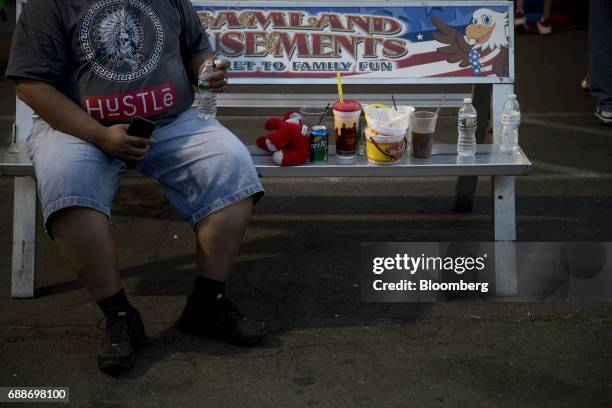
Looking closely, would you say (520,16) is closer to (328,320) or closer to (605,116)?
(605,116)

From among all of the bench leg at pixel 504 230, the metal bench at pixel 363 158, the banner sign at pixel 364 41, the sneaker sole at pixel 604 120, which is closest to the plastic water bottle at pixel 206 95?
the metal bench at pixel 363 158

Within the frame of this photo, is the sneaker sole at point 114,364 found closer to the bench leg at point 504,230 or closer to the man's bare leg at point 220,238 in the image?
the man's bare leg at point 220,238

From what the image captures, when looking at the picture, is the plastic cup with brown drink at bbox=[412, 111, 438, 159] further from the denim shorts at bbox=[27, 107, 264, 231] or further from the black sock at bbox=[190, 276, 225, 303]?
the black sock at bbox=[190, 276, 225, 303]

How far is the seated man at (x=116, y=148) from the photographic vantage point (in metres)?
3.66

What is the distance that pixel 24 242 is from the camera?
423cm

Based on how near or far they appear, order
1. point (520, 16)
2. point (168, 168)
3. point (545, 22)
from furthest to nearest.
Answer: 1. point (520, 16)
2. point (545, 22)
3. point (168, 168)

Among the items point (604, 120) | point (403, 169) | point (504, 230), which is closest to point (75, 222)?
point (403, 169)

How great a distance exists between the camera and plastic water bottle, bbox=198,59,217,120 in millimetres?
4098

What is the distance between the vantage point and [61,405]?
3.38 meters

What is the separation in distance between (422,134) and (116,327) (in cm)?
152

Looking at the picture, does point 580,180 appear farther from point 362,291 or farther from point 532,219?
point 362,291

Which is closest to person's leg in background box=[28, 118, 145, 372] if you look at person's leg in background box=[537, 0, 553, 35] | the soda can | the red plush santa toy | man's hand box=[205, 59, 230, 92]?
man's hand box=[205, 59, 230, 92]

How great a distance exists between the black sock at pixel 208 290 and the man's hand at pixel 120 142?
21.7 inches

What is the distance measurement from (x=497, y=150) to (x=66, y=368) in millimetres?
2065
